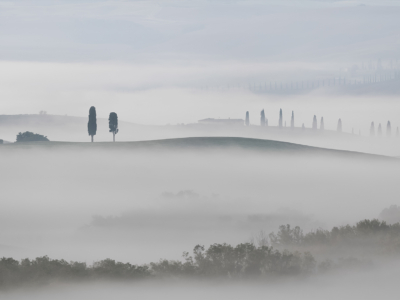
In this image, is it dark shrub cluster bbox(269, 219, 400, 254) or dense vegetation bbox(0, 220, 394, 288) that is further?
dark shrub cluster bbox(269, 219, 400, 254)

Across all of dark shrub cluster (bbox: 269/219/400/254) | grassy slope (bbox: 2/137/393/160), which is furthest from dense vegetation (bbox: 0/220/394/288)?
grassy slope (bbox: 2/137/393/160)

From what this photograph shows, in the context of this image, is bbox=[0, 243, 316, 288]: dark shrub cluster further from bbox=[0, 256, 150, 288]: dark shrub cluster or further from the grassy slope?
the grassy slope

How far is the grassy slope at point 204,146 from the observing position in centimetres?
10550

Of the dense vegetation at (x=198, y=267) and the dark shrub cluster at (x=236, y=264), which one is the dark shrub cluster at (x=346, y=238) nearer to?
the dense vegetation at (x=198, y=267)

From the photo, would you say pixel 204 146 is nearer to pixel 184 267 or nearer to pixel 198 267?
pixel 198 267

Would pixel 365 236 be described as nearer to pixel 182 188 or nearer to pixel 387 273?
pixel 387 273

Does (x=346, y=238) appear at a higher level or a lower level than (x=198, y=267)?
higher

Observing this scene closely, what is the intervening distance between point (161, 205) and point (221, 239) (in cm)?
1741

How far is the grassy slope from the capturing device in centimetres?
10550

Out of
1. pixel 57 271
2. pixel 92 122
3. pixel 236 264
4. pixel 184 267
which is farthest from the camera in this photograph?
pixel 92 122

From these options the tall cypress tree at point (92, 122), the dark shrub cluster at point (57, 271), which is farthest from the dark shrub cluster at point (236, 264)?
the tall cypress tree at point (92, 122)

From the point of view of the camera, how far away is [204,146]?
10925 cm

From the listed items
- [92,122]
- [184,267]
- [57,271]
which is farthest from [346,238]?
[92,122]

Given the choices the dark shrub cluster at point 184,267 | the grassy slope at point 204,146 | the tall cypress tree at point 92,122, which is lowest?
the dark shrub cluster at point 184,267
